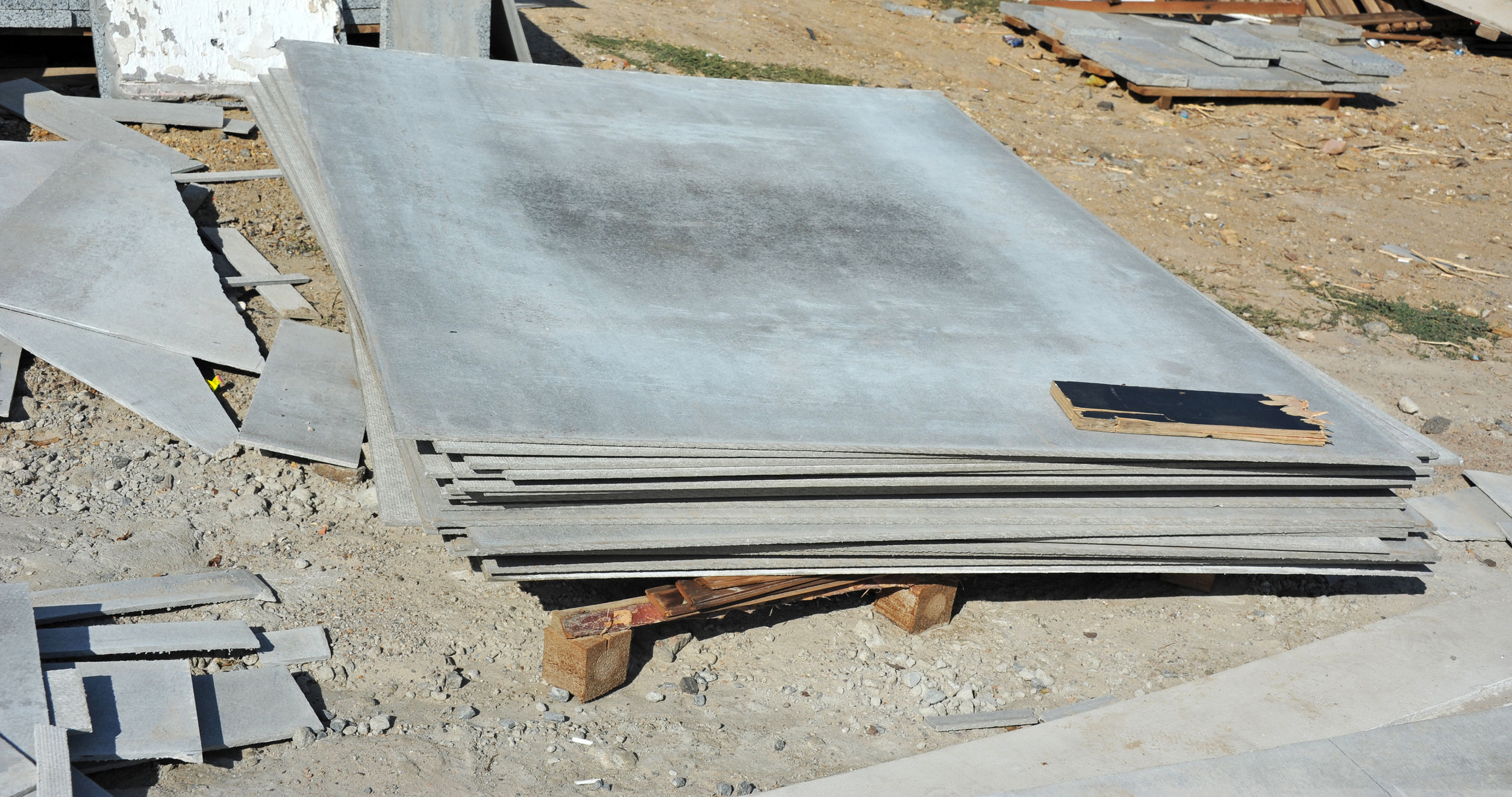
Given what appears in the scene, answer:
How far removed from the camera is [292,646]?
10.5 ft

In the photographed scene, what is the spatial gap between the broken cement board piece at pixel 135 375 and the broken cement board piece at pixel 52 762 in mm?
1792

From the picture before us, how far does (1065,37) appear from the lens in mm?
11016

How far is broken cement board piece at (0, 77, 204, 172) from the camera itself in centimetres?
605

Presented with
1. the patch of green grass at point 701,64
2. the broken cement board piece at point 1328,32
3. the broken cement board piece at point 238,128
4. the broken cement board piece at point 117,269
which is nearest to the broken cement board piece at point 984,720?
the broken cement board piece at point 117,269

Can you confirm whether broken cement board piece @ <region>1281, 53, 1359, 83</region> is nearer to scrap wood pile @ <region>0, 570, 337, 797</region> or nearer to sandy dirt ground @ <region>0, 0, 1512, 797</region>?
sandy dirt ground @ <region>0, 0, 1512, 797</region>

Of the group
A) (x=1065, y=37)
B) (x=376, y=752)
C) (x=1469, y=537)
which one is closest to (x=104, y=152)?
(x=376, y=752)

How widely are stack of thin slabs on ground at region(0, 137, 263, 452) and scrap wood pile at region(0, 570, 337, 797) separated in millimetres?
949

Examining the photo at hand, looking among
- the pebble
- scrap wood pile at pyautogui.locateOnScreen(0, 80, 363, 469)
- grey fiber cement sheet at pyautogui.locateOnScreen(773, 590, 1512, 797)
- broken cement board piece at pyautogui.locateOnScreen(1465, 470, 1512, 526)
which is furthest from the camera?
the pebble

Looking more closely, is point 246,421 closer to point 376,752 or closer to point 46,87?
point 376,752

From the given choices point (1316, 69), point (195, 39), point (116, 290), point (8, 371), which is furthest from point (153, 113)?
point (1316, 69)

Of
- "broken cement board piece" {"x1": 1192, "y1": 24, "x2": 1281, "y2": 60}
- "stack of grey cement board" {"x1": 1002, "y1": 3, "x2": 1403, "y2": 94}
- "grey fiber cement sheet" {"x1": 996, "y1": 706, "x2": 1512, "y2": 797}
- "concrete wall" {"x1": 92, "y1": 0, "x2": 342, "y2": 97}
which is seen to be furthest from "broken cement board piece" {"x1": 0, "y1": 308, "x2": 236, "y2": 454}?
"broken cement board piece" {"x1": 1192, "y1": 24, "x2": 1281, "y2": 60}

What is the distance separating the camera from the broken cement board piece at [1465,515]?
472 centimetres

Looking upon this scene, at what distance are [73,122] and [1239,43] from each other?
9.76 meters

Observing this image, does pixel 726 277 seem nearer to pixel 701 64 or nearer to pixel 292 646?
pixel 292 646
